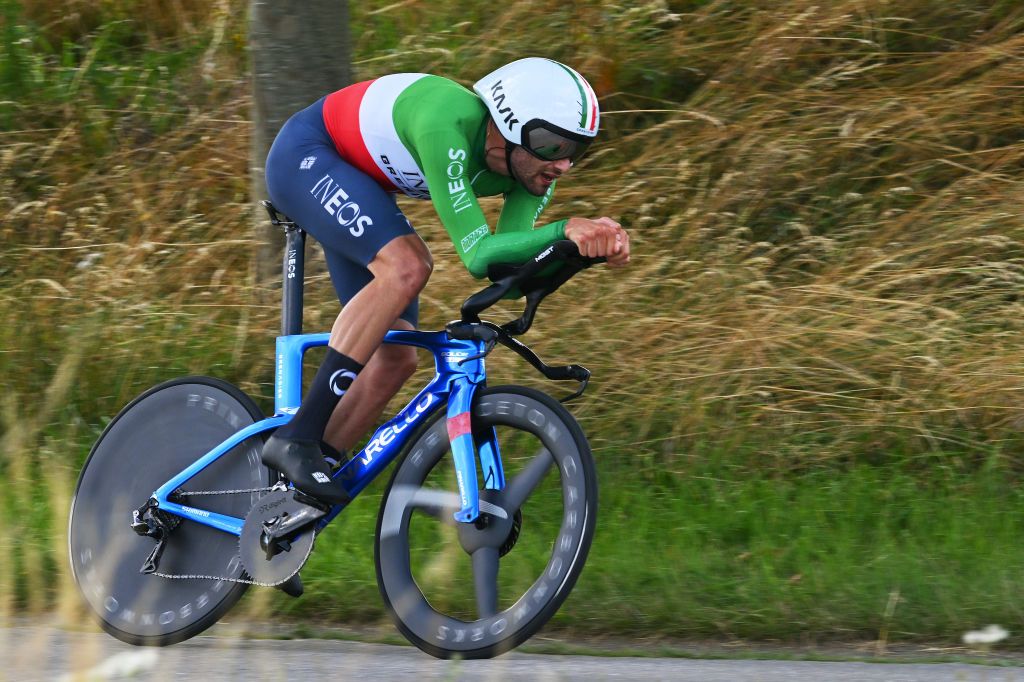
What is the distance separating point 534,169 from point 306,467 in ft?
3.79

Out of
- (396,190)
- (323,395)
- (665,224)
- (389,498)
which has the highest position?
(396,190)

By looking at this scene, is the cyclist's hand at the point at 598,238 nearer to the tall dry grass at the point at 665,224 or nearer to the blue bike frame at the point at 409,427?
the blue bike frame at the point at 409,427

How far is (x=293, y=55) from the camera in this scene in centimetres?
621

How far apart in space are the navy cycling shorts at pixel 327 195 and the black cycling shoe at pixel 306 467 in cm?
54

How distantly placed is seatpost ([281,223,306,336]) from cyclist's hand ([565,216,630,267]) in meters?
1.09

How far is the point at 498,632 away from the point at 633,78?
522 centimetres

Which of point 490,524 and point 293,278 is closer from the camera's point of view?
point 490,524

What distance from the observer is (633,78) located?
841cm

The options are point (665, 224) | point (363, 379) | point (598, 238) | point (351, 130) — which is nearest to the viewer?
point (598, 238)

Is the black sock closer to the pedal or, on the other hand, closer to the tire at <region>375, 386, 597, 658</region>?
the tire at <region>375, 386, 597, 658</region>

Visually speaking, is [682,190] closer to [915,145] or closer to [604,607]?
[915,145]

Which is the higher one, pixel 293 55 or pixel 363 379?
pixel 293 55

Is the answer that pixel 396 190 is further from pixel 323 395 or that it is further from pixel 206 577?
pixel 206 577

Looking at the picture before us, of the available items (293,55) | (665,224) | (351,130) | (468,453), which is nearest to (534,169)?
(351,130)
